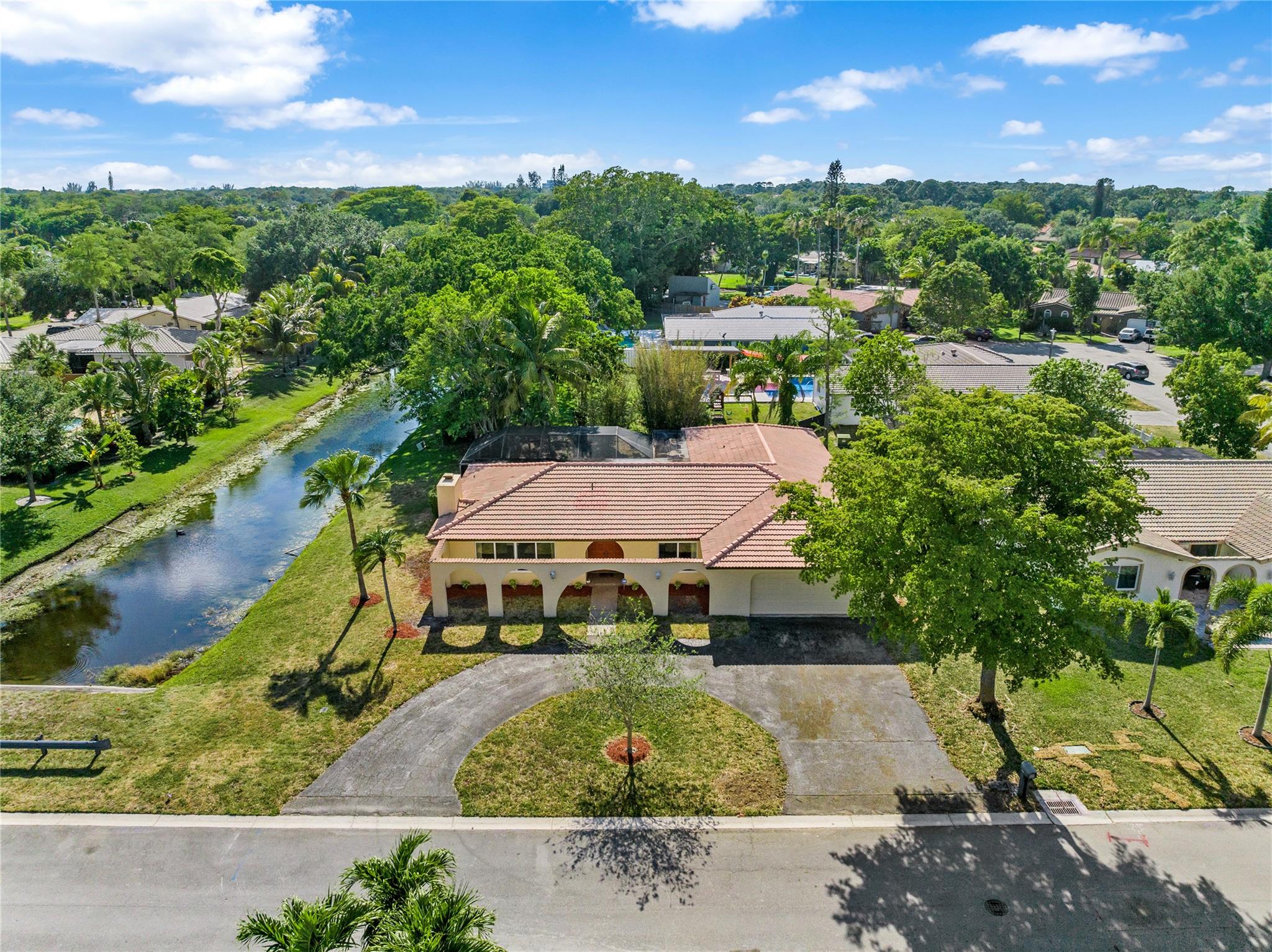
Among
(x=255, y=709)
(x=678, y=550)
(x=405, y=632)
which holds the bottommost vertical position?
→ (x=255, y=709)

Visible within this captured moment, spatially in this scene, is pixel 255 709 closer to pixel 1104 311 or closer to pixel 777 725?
pixel 777 725

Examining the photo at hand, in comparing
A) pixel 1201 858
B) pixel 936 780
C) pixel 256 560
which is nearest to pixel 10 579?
pixel 256 560

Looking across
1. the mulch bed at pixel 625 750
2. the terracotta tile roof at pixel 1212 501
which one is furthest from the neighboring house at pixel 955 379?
the mulch bed at pixel 625 750

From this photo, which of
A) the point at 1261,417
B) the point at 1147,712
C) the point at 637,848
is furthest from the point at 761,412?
the point at 637,848

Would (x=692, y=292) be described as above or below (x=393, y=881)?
above

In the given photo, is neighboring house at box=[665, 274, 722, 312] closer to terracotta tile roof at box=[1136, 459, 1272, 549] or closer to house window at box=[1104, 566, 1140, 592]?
terracotta tile roof at box=[1136, 459, 1272, 549]

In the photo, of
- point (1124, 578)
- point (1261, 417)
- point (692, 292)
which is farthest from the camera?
point (692, 292)

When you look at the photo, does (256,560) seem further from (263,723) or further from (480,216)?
(480,216)

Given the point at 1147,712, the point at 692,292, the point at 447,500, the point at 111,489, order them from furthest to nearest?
the point at 692,292 < the point at 111,489 < the point at 447,500 < the point at 1147,712

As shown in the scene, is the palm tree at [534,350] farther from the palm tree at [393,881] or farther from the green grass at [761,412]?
the palm tree at [393,881]
